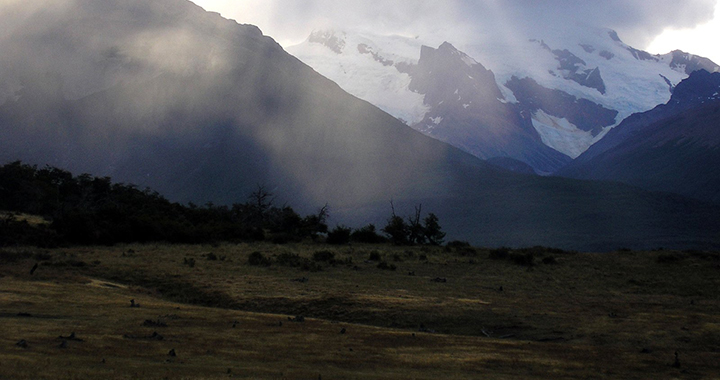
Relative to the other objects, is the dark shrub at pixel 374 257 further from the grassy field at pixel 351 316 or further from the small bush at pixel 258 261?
the small bush at pixel 258 261

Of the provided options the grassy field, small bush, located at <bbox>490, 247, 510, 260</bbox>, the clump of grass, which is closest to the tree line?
the grassy field

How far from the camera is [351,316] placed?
1276 inches

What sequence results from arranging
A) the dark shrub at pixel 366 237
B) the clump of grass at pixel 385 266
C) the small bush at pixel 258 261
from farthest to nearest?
the dark shrub at pixel 366 237, the clump of grass at pixel 385 266, the small bush at pixel 258 261

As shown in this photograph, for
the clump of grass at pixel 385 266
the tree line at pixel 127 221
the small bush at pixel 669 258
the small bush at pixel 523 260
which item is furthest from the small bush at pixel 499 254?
the tree line at pixel 127 221

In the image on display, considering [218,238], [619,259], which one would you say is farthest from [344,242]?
[619,259]

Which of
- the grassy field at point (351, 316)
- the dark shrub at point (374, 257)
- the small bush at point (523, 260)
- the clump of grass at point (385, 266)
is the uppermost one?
the small bush at point (523, 260)

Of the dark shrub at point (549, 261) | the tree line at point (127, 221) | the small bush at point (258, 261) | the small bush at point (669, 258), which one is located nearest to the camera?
the small bush at point (258, 261)

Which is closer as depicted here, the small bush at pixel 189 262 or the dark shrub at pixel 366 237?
the small bush at pixel 189 262

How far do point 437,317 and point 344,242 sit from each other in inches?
1619

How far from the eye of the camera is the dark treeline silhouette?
57.6m

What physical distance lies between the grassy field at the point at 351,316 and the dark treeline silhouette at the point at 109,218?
216 inches

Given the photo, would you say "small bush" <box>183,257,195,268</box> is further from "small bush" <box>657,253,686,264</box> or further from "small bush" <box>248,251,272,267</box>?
"small bush" <box>657,253,686,264</box>

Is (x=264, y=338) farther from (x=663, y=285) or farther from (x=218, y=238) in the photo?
(x=218, y=238)

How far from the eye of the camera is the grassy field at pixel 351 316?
62.1 feet
